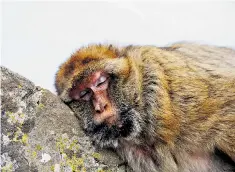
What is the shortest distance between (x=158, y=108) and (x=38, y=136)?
1.26m

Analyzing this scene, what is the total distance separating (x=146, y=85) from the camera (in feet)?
11.7

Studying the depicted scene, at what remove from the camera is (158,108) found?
3371 mm

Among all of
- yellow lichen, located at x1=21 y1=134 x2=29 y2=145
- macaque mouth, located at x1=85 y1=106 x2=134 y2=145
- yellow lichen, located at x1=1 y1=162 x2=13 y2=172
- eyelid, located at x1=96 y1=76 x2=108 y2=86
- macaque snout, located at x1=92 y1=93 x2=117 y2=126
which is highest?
yellow lichen, located at x1=21 y1=134 x2=29 y2=145

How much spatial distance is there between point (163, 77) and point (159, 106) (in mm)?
348

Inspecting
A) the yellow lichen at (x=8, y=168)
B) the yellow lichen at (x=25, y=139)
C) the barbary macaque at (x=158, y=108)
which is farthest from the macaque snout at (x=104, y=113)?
the yellow lichen at (x=8, y=168)

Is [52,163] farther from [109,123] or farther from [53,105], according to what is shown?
[109,123]

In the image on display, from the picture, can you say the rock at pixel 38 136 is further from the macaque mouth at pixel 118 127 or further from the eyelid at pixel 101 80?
the eyelid at pixel 101 80

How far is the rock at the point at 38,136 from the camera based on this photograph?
8.52 ft

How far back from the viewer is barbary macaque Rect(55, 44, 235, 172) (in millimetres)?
3359

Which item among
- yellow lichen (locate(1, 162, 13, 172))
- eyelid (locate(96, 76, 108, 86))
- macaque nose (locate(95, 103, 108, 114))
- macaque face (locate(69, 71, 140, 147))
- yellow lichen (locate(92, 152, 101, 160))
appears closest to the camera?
yellow lichen (locate(1, 162, 13, 172))

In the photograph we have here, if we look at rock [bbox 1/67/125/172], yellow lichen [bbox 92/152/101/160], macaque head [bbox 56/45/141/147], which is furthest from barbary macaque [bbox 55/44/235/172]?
rock [bbox 1/67/125/172]

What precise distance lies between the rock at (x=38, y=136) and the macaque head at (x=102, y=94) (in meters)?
0.25

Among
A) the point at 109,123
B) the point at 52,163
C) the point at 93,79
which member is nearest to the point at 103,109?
the point at 109,123

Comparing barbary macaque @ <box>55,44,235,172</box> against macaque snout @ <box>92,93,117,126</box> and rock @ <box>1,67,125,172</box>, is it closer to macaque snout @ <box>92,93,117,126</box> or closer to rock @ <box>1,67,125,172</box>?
macaque snout @ <box>92,93,117,126</box>
